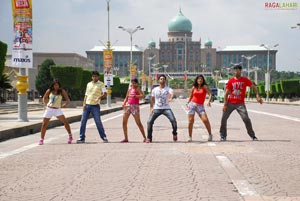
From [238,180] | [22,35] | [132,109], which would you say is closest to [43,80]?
[22,35]

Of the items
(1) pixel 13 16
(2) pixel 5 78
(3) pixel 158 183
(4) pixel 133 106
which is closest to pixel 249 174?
(3) pixel 158 183

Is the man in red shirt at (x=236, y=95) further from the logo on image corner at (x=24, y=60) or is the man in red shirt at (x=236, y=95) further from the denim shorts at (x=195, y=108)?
the logo on image corner at (x=24, y=60)

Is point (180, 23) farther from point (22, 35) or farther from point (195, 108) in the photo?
point (195, 108)

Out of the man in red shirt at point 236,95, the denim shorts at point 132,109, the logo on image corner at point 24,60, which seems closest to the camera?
the man in red shirt at point 236,95

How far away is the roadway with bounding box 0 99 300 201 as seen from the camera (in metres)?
6.81

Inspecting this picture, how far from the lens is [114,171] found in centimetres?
867

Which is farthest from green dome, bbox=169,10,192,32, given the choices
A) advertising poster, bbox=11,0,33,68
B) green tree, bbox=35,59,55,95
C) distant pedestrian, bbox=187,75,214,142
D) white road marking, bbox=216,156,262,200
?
white road marking, bbox=216,156,262,200

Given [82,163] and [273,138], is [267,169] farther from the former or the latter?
[273,138]

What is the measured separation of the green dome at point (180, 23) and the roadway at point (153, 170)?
607ft

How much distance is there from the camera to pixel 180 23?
19725 centimetres

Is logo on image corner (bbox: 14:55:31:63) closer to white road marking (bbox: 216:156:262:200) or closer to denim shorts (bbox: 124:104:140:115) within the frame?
denim shorts (bbox: 124:104:140:115)

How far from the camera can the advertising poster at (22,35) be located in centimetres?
1980

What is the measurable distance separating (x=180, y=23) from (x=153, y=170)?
190804 mm

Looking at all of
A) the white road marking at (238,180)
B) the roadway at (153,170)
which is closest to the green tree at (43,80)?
the roadway at (153,170)
